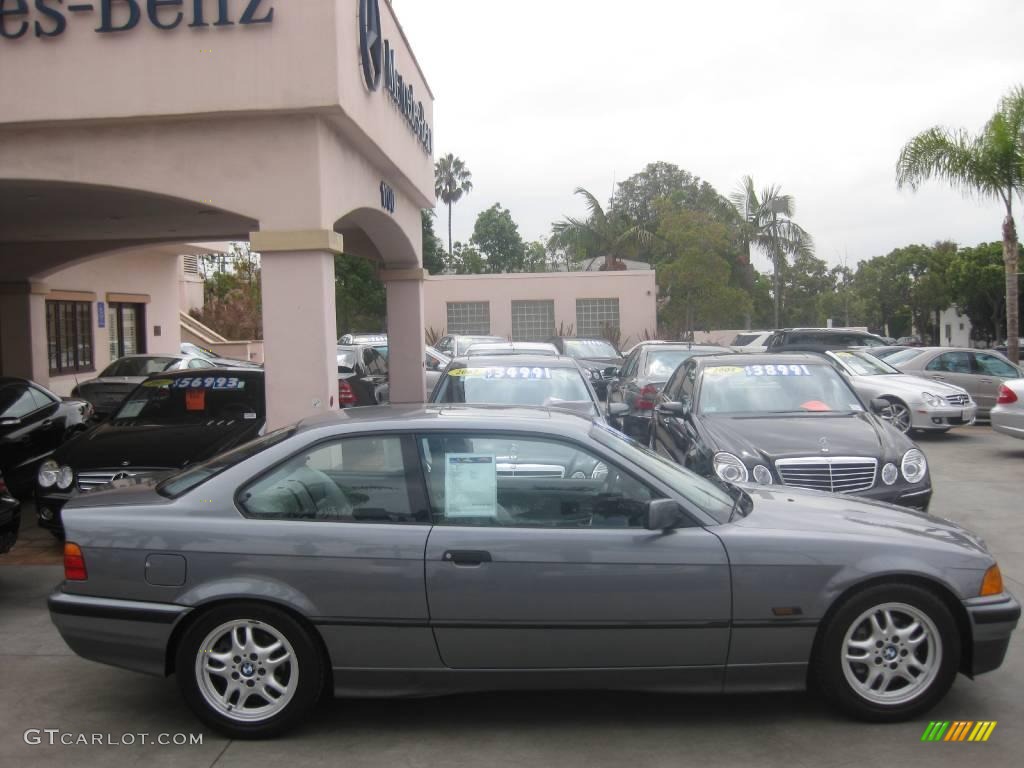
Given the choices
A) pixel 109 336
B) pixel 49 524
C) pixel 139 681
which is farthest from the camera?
pixel 109 336

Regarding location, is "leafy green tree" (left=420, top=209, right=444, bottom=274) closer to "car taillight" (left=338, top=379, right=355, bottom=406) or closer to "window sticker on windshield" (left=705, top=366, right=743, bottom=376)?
"car taillight" (left=338, top=379, right=355, bottom=406)

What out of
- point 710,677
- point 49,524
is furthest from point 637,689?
point 49,524

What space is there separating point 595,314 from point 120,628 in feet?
115

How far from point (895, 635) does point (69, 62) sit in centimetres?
908

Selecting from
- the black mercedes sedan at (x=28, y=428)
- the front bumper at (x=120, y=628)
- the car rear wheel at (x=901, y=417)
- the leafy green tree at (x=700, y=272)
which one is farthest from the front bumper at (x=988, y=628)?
the leafy green tree at (x=700, y=272)

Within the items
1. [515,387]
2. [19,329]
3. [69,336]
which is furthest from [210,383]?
[69,336]

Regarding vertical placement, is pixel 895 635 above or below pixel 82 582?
below

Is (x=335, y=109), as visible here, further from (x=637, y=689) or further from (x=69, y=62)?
(x=637, y=689)

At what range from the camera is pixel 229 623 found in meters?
4.42

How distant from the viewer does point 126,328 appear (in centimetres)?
2484

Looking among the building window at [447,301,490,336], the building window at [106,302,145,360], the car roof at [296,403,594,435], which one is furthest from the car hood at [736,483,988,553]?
the building window at [447,301,490,336]

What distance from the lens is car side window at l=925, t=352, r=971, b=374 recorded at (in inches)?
693

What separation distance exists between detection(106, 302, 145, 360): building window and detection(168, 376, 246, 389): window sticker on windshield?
1490 cm

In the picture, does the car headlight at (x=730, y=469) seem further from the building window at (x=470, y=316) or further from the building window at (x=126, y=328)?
the building window at (x=470, y=316)
